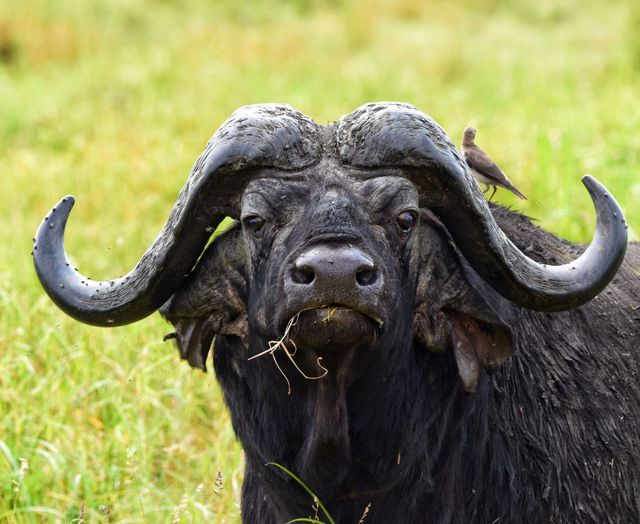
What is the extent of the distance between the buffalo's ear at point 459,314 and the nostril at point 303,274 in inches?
23.8

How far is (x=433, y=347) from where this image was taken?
12.0 feet

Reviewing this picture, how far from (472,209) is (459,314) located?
39cm

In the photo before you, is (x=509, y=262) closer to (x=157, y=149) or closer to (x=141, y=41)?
(x=157, y=149)

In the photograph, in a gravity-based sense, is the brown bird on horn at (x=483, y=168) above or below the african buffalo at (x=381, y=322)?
above

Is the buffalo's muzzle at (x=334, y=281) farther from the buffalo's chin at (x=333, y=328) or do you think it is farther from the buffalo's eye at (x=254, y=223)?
the buffalo's eye at (x=254, y=223)

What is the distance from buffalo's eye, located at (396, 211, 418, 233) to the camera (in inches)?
135

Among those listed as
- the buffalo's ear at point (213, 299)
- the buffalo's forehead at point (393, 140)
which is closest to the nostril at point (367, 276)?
the buffalo's forehead at point (393, 140)

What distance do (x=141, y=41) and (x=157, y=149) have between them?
6516 millimetres

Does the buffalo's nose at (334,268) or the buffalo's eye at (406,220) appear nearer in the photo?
the buffalo's nose at (334,268)

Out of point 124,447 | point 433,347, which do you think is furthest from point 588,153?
point 433,347

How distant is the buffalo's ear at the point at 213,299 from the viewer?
3674 millimetres

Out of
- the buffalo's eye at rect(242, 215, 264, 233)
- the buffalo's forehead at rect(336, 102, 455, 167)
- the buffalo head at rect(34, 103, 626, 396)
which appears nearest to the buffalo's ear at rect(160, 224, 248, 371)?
the buffalo head at rect(34, 103, 626, 396)

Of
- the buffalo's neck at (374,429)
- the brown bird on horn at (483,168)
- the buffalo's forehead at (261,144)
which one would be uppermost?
the brown bird on horn at (483,168)

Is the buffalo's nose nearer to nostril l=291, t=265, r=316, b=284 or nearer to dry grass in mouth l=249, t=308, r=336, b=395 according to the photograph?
nostril l=291, t=265, r=316, b=284
